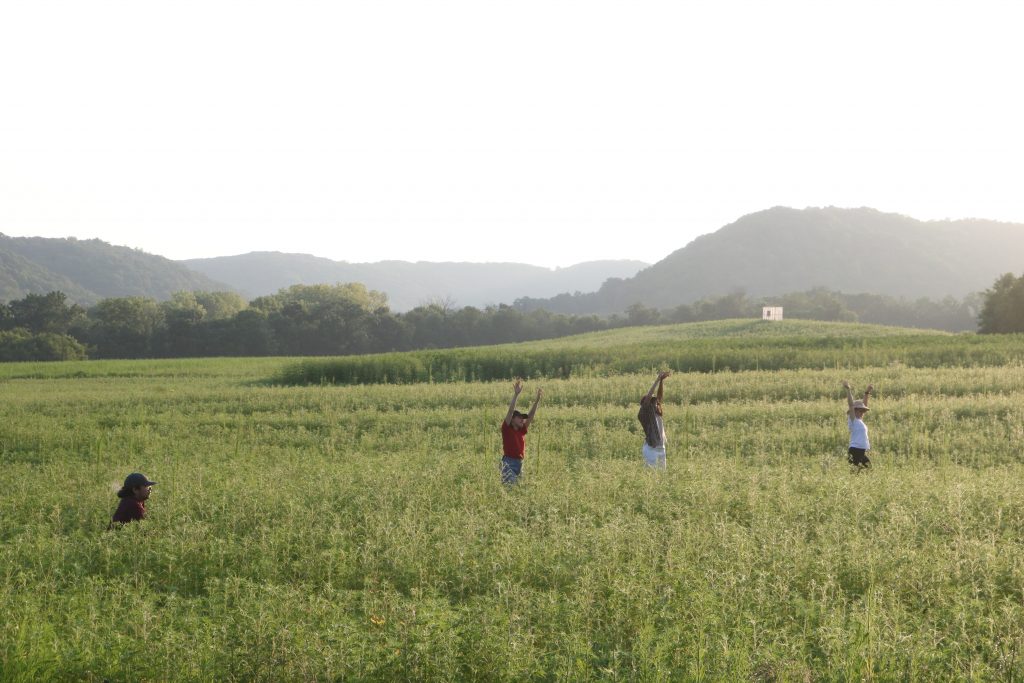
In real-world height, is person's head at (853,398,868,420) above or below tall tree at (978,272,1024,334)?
below

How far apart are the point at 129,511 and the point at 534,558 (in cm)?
606

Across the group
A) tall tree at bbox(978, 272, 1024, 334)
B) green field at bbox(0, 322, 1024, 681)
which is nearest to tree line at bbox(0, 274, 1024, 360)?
tall tree at bbox(978, 272, 1024, 334)

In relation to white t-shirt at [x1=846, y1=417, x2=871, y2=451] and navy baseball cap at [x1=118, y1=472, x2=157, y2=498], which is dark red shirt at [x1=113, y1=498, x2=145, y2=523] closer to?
navy baseball cap at [x1=118, y1=472, x2=157, y2=498]

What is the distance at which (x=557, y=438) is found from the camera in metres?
19.1

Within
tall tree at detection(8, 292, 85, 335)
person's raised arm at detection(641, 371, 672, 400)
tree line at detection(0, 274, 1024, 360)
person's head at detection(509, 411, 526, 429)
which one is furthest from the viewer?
tall tree at detection(8, 292, 85, 335)

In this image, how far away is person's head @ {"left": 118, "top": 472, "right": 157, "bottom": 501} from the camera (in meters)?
10.8

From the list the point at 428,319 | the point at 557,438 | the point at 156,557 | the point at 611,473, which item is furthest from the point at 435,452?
the point at 428,319

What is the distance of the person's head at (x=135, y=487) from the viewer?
1075 centimetres

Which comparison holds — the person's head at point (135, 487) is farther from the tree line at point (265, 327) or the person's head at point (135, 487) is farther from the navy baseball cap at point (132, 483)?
the tree line at point (265, 327)

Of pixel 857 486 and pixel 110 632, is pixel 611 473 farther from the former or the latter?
pixel 110 632

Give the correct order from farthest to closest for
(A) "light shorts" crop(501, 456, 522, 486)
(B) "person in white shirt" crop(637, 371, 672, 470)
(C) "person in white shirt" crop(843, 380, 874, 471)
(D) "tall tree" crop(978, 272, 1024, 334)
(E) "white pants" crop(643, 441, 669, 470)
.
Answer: (D) "tall tree" crop(978, 272, 1024, 334) → (C) "person in white shirt" crop(843, 380, 874, 471) → (E) "white pants" crop(643, 441, 669, 470) → (B) "person in white shirt" crop(637, 371, 672, 470) → (A) "light shorts" crop(501, 456, 522, 486)

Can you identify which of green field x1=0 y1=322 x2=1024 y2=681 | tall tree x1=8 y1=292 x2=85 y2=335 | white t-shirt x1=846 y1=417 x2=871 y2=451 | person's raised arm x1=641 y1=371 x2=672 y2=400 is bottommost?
green field x1=0 y1=322 x2=1024 y2=681

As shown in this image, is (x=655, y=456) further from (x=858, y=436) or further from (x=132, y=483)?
(x=132, y=483)

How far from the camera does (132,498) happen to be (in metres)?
10.9
